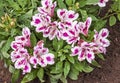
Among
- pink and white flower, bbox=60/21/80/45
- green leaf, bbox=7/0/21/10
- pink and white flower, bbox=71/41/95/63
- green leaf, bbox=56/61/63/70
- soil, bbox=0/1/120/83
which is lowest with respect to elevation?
soil, bbox=0/1/120/83

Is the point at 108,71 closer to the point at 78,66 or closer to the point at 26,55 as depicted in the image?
the point at 78,66

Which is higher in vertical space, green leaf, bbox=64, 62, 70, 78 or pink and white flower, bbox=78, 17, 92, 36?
pink and white flower, bbox=78, 17, 92, 36

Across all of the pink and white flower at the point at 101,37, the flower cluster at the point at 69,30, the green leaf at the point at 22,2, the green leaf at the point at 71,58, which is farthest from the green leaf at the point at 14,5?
the pink and white flower at the point at 101,37

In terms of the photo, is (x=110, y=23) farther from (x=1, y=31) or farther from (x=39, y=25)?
(x=1, y=31)

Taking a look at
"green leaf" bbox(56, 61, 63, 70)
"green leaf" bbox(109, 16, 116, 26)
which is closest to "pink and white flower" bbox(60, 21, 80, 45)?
"green leaf" bbox(56, 61, 63, 70)

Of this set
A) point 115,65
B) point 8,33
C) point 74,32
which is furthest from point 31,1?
point 115,65

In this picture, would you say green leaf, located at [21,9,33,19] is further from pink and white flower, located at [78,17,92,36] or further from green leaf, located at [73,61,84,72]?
green leaf, located at [73,61,84,72]

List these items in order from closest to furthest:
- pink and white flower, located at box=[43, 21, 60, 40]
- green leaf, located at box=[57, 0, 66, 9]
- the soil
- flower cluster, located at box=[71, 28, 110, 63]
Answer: flower cluster, located at box=[71, 28, 110, 63] < pink and white flower, located at box=[43, 21, 60, 40] < green leaf, located at box=[57, 0, 66, 9] < the soil
